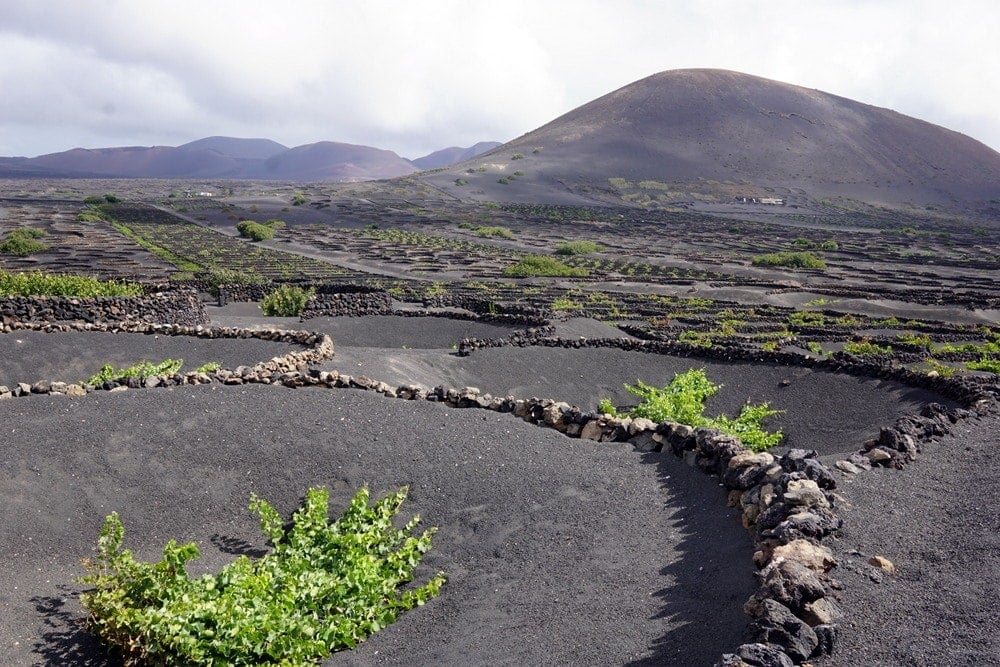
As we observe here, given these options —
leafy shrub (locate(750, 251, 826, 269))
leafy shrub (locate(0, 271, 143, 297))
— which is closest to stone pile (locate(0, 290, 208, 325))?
leafy shrub (locate(0, 271, 143, 297))

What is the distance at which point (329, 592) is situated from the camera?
7.07 meters

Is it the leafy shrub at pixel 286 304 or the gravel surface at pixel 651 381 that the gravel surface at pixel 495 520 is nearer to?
the gravel surface at pixel 651 381

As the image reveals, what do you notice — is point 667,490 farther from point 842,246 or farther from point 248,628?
point 842,246

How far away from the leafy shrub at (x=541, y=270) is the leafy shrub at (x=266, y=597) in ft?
144

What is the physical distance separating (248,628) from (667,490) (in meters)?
4.74

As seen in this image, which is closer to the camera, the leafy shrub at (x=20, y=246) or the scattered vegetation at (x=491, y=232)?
the leafy shrub at (x=20, y=246)

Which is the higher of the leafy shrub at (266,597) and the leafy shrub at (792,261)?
the leafy shrub at (792,261)

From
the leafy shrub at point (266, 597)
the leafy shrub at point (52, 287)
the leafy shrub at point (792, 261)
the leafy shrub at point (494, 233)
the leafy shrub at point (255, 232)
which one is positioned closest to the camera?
the leafy shrub at point (266, 597)

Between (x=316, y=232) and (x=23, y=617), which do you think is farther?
(x=316, y=232)

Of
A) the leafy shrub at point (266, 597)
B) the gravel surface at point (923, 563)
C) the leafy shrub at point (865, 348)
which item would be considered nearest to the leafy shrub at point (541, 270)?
the leafy shrub at point (865, 348)

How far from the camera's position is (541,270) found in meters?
53.0

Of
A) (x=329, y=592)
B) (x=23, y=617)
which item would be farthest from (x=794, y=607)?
(x=23, y=617)

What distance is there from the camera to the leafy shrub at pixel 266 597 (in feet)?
20.0

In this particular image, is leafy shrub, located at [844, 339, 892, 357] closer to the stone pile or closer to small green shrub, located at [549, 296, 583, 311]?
small green shrub, located at [549, 296, 583, 311]
